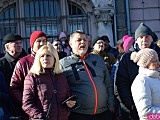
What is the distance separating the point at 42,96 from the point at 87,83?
21.6 inches

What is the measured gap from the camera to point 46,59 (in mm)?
3709

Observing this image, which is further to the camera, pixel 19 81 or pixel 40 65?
pixel 19 81

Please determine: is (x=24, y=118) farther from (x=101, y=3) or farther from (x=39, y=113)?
(x=101, y=3)

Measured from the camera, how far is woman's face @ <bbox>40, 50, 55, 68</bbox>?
3.69 m

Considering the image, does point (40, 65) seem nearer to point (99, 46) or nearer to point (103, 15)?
point (99, 46)

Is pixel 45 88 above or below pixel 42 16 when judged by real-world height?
below

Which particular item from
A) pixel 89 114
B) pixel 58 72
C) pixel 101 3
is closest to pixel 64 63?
pixel 58 72

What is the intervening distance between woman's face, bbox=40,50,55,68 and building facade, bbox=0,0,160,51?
5072 mm

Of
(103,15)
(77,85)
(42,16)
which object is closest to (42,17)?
(42,16)

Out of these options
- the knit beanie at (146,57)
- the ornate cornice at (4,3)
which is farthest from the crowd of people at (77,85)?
the ornate cornice at (4,3)

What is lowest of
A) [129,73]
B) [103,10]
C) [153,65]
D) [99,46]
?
[129,73]

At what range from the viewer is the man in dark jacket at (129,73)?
3.96m

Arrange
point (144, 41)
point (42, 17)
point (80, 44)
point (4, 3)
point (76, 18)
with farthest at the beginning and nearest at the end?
1. point (76, 18)
2. point (42, 17)
3. point (4, 3)
4. point (144, 41)
5. point (80, 44)

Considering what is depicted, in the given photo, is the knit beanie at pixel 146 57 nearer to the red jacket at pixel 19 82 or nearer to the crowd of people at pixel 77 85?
the crowd of people at pixel 77 85
